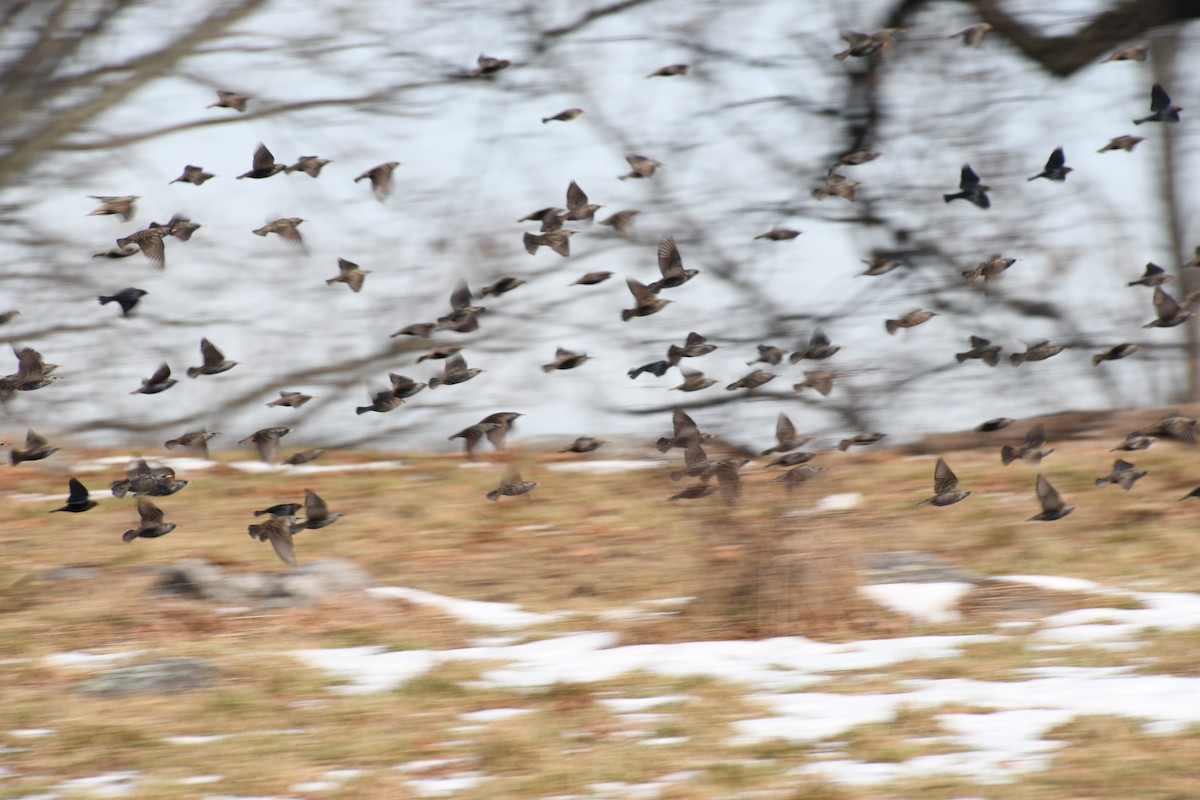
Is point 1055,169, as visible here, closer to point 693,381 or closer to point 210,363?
point 693,381

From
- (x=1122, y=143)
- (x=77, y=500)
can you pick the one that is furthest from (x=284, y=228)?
(x=1122, y=143)

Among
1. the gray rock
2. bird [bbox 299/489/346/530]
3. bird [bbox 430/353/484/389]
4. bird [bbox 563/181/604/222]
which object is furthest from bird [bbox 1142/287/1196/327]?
the gray rock

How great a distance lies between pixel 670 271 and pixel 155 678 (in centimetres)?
473

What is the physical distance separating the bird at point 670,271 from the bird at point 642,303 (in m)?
0.11

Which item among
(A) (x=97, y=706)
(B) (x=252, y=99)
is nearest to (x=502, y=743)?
(A) (x=97, y=706)

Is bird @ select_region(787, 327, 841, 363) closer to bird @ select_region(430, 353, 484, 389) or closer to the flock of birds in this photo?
the flock of birds

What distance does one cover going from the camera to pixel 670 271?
10.3 m

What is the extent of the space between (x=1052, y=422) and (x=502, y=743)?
10157mm

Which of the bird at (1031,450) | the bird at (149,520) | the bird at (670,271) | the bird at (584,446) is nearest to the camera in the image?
the bird at (149,520)

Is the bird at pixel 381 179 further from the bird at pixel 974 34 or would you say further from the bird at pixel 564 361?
the bird at pixel 974 34

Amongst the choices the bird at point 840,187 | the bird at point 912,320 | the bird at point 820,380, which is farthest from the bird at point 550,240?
the bird at point 912,320

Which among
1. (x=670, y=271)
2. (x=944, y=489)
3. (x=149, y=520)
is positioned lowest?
(x=944, y=489)

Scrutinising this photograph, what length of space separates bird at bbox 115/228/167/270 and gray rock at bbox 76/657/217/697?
3.34 meters

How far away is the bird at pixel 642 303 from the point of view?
10.3m
